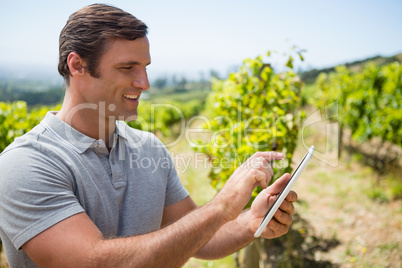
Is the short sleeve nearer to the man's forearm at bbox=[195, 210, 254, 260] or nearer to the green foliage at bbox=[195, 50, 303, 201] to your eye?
the man's forearm at bbox=[195, 210, 254, 260]

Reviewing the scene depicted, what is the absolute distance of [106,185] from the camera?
4.79ft

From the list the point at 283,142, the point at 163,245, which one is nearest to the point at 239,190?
the point at 163,245

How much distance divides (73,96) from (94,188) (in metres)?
0.57

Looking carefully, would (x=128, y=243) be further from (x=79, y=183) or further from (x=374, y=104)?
(x=374, y=104)

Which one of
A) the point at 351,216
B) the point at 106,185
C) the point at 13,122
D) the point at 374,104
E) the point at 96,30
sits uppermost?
the point at 96,30

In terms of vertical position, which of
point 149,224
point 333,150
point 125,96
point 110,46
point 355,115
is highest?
point 110,46

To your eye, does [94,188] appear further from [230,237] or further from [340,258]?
[340,258]

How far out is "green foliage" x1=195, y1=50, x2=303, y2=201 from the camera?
9.97 ft

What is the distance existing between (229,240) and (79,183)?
95 cm

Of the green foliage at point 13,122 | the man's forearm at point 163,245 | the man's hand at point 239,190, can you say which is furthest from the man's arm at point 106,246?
the green foliage at point 13,122

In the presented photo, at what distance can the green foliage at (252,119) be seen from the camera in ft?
9.97

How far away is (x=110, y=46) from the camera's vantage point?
1.56 meters

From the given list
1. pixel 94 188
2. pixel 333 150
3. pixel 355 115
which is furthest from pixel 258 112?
pixel 333 150

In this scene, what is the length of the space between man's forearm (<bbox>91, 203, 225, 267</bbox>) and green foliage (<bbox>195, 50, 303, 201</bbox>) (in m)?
1.74
